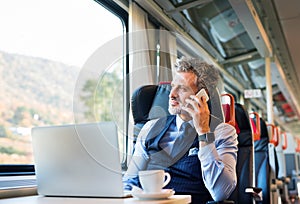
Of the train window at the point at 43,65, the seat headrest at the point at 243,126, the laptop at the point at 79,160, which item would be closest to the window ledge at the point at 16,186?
the train window at the point at 43,65

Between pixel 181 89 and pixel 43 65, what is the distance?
3.12 feet

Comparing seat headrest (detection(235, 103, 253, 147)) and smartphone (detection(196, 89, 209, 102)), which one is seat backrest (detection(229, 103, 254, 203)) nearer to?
seat headrest (detection(235, 103, 253, 147))

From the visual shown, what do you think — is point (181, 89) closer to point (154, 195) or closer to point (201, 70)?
point (201, 70)

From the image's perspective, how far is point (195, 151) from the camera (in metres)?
1.54

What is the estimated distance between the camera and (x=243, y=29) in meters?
3.97

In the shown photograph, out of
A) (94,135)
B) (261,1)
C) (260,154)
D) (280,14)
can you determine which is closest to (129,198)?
(94,135)

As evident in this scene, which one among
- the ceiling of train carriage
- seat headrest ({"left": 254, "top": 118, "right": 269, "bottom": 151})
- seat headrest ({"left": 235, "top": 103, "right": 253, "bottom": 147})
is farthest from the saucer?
seat headrest ({"left": 254, "top": 118, "right": 269, "bottom": 151})

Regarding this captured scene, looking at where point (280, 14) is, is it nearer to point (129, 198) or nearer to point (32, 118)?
point (32, 118)

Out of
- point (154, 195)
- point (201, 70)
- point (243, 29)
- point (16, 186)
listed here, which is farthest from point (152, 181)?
point (243, 29)

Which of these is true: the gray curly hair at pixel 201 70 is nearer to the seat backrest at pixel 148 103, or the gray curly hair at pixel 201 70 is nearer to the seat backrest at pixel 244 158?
the seat backrest at pixel 148 103

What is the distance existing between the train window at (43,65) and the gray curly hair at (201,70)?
308 mm

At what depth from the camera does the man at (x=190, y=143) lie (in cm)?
138

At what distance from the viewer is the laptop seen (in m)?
1.05

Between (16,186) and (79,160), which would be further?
(16,186)
